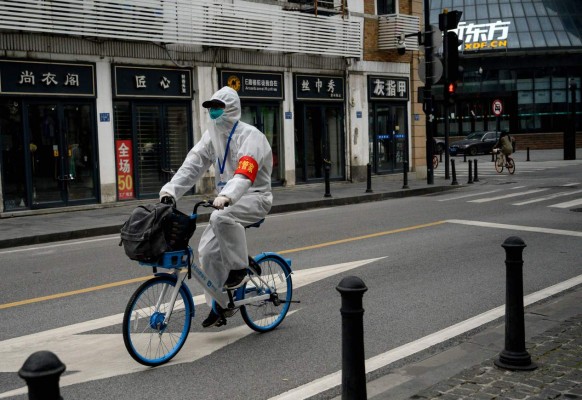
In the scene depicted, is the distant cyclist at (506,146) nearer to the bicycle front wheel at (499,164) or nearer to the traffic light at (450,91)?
the bicycle front wheel at (499,164)

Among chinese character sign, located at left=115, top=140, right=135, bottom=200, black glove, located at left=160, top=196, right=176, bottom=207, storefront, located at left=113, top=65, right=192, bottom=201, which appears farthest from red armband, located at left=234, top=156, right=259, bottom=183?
chinese character sign, located at left=115, top=140, right=135, bottom=200

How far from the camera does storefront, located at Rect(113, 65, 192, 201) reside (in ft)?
59.3

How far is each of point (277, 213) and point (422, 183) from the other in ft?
27.1

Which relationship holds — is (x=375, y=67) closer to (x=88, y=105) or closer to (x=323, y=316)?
(x=88, y=105)

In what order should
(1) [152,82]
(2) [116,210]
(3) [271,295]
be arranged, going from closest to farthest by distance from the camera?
(3) [271,295] < (2) [116,210] < (1) [152,82]

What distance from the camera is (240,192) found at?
5324 millimetres

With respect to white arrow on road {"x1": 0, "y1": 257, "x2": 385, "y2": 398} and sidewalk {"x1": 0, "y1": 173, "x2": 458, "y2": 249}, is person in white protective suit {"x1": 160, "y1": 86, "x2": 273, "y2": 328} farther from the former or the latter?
sidewalk {"x1": 0, "y1": 173, "x2": 458, "y2": 249}

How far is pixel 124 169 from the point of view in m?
18.2

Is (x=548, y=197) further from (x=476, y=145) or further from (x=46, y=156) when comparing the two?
(x=476, y=145)

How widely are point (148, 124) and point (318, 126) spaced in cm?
661

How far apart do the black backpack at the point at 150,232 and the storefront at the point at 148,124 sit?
43.9ft

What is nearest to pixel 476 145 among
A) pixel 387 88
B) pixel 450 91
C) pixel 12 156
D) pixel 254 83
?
pixel 387 88

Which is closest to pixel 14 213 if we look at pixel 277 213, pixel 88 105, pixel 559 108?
pixel 88 105

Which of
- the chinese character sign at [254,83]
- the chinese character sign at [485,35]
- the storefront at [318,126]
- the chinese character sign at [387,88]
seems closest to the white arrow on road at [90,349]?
the chinese character sign at [254,83]
